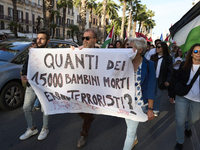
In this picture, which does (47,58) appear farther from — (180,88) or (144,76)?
(180,88)

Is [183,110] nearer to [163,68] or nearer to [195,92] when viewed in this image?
[195,92]

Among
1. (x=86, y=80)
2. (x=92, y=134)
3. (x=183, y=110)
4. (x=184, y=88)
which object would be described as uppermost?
(x=86, y=80)

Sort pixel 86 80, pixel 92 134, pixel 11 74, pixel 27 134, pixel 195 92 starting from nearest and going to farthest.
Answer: pixel 86 80 < pixel 195 92 < pixel 27 134 < pixel 92 134 < pixel 11 74

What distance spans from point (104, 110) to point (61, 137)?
1.29m

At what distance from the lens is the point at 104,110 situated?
2287 millimetres

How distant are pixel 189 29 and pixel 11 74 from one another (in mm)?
4000

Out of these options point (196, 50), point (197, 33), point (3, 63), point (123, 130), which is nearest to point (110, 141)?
point (123, 130)

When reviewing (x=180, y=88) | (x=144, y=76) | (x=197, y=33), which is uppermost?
(x=197, y=33)

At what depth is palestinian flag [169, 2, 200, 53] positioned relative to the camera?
2795 millimetres

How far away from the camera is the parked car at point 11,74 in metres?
3.93

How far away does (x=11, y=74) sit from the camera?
4.05 m

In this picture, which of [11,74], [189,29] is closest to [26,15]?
[11,74]

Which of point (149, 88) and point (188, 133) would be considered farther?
point (188, 133)

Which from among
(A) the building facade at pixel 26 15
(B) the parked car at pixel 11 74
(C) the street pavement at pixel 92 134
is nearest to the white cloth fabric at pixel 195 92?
(C) the street pavement at pixel 92 134
